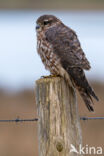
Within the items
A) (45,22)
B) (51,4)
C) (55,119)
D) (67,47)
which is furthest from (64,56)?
(51,4)

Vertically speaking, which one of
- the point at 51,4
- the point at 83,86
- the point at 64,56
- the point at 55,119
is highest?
the point at 51,4

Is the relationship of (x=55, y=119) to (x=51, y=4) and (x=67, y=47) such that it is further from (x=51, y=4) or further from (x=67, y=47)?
(x=51, y=4)

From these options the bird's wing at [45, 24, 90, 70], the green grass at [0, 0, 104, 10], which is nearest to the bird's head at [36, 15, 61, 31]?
the bird's wing at [45, 24, 90, 70]

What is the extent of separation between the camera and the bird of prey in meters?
5.87

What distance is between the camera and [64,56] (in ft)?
20.1

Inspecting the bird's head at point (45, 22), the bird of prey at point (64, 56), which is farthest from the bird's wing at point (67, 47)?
the bird's head at point (45, 22)

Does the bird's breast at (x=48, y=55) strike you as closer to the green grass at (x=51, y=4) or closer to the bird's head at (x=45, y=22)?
the bird's head at (x=45, y=22)

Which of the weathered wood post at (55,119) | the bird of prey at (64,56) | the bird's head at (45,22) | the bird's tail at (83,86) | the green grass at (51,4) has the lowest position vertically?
the weathered wood post at (55,119)

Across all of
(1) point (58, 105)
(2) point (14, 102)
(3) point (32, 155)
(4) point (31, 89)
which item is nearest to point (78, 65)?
(1) point (58, 105)

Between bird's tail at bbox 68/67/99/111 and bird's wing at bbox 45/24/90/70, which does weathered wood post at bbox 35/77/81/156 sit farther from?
bird's wing at bbox 45/24/90/70

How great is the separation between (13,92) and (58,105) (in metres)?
6.94

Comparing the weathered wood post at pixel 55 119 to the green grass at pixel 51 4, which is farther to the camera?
the green grass at pixel 51 4

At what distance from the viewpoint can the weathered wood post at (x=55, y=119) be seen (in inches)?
201

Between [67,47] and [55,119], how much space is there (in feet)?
4.00
